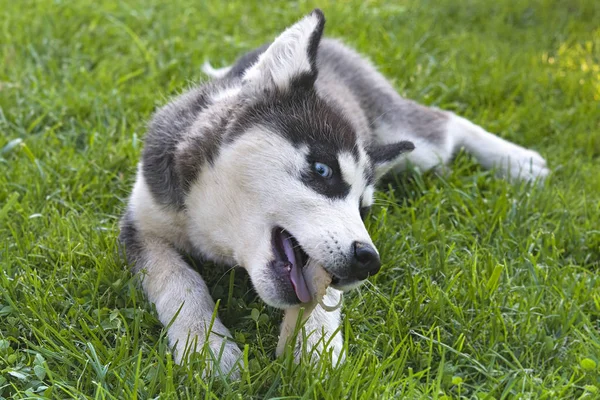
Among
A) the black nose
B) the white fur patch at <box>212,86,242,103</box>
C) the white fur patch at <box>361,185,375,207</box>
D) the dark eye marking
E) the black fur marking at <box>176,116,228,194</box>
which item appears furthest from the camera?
the white fur patch at <box>212,86,242,103</box>

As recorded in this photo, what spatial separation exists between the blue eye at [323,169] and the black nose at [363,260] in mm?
398

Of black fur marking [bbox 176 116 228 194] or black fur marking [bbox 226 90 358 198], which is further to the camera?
black fur marking [bbox 176 116 228 194]

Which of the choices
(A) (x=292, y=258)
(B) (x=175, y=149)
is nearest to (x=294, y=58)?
(B) (x=175, y=149)

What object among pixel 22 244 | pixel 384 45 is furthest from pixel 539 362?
pixel 384 45

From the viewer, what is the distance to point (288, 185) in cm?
304

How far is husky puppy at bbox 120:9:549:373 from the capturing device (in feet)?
9.62

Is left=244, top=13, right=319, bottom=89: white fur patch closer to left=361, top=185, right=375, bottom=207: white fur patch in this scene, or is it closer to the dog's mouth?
left=361, top=185, right=375, bottom=207: white fur patch

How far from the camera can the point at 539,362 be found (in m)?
3.13

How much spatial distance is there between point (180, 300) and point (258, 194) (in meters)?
0.59

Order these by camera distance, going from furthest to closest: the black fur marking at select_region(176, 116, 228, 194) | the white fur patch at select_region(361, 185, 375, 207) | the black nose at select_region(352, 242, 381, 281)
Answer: the white fur patch at select_region(361, 185, 375, 207) < the black fur marking at select_region(176, 116, 228, 194) < the black nose at select_region(352, 242, 381, 281)

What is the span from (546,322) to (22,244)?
248 centimetres

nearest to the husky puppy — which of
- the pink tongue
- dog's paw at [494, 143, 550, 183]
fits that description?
the pink tongue

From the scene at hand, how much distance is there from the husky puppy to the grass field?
5.7 inches

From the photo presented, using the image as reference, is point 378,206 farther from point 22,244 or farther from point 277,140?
point 22,244
